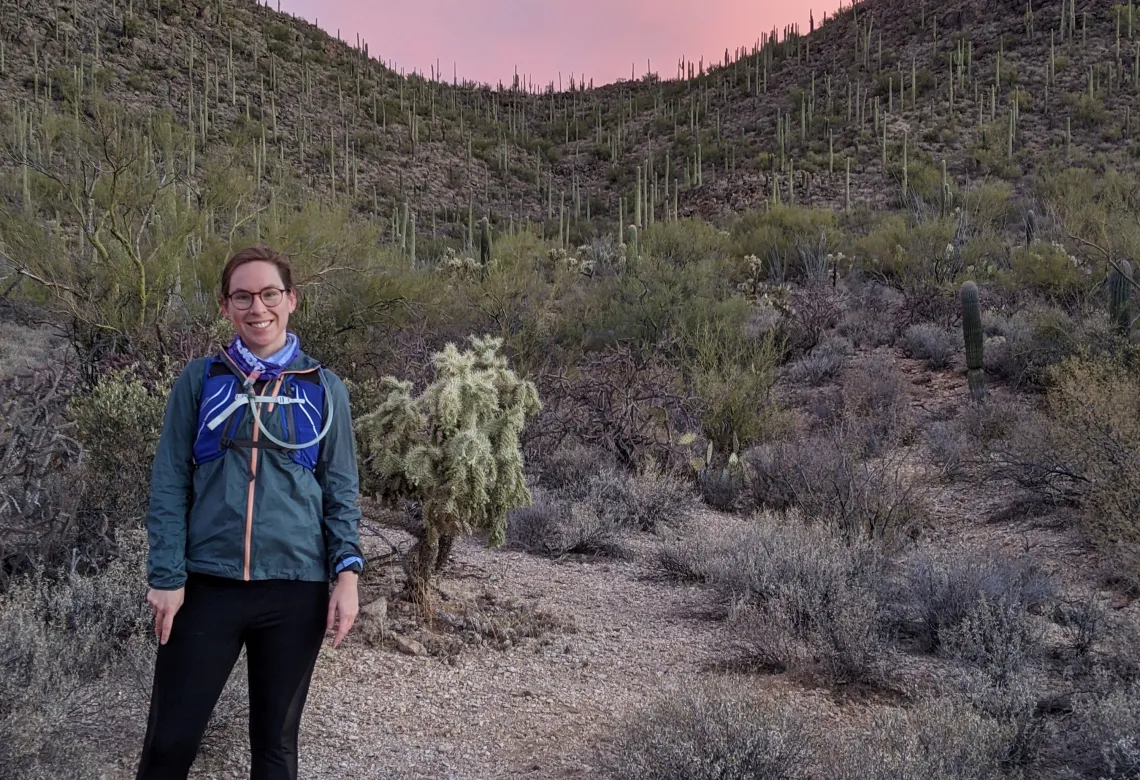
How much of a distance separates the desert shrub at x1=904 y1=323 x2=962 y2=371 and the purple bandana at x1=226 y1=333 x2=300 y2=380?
44.1 feet

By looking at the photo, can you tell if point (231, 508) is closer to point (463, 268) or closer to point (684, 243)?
point (463, 268)

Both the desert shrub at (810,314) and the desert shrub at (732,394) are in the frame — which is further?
the desert shrub at (810,314)

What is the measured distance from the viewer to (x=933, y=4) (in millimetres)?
40562

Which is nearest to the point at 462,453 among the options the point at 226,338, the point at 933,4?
the point at 226,338

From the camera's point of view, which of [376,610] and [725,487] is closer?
[376,610]

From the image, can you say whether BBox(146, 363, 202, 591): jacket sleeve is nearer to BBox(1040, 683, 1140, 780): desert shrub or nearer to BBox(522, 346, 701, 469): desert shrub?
BBox(1040, 683, 1140, 780): desert shrub

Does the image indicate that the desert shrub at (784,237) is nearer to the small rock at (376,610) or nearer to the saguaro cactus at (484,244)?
the saguaro cactus at (484,244)

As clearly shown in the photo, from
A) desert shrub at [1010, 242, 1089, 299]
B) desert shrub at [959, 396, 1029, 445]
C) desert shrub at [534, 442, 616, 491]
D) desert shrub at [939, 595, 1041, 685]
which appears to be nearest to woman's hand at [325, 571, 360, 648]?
desert shrub at [939, 595, 1041, 685]

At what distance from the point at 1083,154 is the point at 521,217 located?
2069cm

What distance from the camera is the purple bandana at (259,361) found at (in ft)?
7.68

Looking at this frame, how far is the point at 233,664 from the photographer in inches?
Answer: 89.2

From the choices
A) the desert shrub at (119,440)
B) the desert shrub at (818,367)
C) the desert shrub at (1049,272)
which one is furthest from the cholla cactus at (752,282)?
the desert shrub at (119,440)

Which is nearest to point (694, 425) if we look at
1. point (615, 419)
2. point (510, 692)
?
point (615, 419)

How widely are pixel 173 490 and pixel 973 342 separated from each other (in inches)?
478
